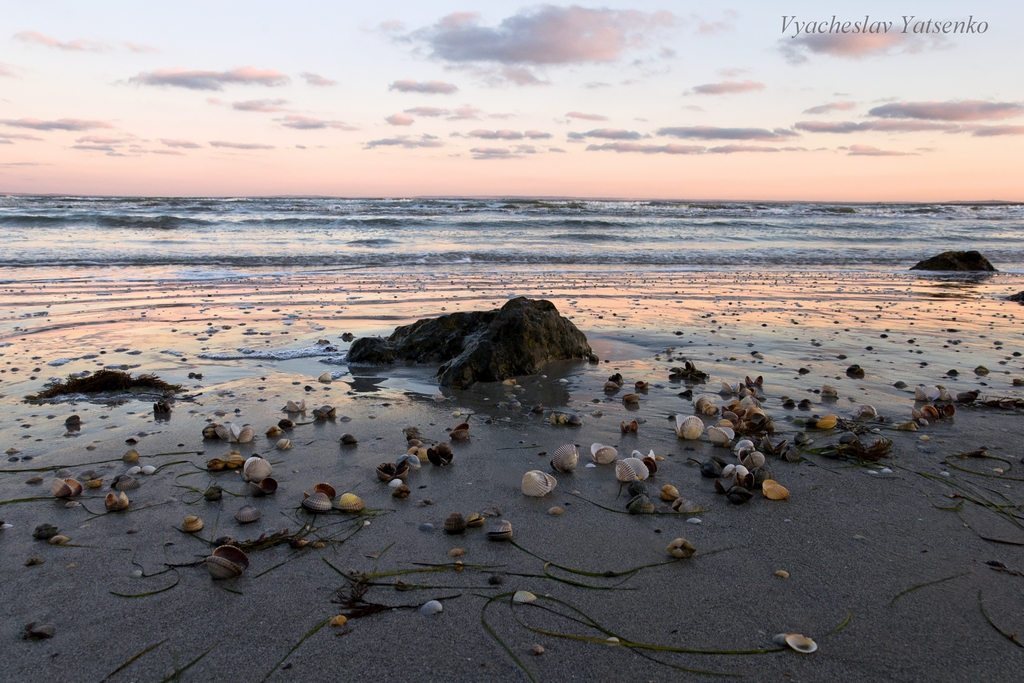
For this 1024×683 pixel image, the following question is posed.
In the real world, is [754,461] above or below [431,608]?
above

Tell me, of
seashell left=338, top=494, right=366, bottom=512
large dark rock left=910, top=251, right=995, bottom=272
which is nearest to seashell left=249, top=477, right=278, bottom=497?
seashell left=338, top=494, right=366, bottom=512

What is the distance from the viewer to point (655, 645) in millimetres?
2348

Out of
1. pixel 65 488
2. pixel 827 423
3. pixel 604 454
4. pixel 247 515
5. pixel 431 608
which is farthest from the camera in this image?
pixel 827 423

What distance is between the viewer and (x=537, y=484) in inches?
141

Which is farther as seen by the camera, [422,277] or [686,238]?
[686,238]

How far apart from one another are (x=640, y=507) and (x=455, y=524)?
95 centimetres

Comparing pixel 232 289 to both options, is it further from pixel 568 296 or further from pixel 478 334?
pixel 478 334

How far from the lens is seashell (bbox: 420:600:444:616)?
2.54m

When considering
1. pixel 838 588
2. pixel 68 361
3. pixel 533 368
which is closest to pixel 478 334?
pixel 533 368

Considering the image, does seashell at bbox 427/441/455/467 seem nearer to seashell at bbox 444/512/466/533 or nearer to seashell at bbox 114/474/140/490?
seashell at bbox 444/512/466/533

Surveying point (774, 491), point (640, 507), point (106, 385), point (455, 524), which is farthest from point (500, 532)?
point (106, 385)

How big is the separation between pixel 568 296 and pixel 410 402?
6.50m

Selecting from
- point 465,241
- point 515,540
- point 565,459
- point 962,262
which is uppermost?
point 465,241

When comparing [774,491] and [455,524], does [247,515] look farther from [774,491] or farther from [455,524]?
[774,491]
